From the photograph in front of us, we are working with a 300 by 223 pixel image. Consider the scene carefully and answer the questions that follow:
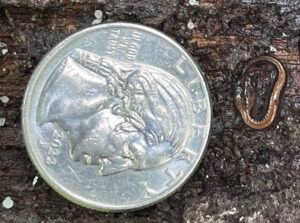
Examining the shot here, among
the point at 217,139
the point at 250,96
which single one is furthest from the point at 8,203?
the point at 250,96

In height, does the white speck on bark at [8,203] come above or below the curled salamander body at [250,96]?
below

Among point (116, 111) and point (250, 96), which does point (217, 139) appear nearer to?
point (250, 96)

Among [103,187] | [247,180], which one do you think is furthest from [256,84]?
[103,187]

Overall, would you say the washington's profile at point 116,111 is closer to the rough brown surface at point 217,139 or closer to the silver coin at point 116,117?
the silver coin at point 116,117

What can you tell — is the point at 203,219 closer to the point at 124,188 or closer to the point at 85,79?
the point at 124,188

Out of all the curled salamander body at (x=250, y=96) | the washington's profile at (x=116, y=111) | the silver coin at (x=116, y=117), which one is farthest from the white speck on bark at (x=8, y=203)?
the curled salamander body at (x=250, y=96)

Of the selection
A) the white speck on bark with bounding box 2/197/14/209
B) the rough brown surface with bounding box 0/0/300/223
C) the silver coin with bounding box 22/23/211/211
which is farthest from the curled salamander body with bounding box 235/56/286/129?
the white speck on bark with bounding box 2/197/14/209
